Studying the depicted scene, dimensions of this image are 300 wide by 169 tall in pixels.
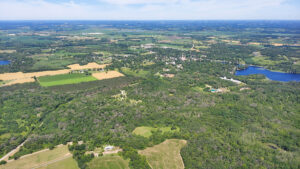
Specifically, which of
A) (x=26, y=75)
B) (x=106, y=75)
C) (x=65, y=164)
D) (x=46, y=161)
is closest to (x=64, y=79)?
(x=106, y=75)

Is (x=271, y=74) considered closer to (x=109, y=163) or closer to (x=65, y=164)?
(x=109, y=163)

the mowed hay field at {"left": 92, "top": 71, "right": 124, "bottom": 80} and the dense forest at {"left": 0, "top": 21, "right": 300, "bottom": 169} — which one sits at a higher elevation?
the mowed hay field at {"left": 92, "top": 71, "right": 124, "bottom": 80}

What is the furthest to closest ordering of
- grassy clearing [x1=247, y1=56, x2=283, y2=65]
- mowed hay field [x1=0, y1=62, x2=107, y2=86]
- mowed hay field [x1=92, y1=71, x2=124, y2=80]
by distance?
1. grassy clearing [x1=247, y1=56, x2=283, y2=65]
2. mowed hay field [x1=92, y1=71, x2=124, y2=80]
3. mowed hay field [x1=0, y1=62, x2=107, y2=86]

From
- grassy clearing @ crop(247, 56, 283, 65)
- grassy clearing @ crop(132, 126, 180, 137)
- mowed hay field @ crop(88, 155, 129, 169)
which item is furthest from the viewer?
grassy clearing @ crop(247, 56, 283, 65)

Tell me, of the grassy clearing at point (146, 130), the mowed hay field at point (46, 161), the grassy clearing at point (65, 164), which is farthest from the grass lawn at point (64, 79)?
the grassy clearing at point (65, 164)

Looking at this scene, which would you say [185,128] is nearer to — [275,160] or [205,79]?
[275,160]

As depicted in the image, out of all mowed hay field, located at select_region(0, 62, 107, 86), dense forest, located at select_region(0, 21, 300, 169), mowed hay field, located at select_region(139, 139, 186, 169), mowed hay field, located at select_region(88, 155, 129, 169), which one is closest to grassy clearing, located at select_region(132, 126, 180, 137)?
dense forest, located at select_region(0, 21, 300, 169)

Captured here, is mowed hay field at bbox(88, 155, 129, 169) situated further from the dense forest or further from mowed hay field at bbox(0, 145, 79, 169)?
mowed hay field at bbox(0, 145, 79, 169)
